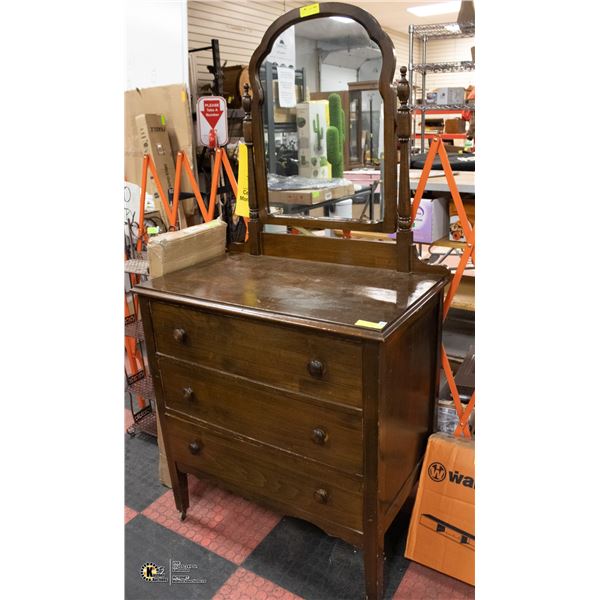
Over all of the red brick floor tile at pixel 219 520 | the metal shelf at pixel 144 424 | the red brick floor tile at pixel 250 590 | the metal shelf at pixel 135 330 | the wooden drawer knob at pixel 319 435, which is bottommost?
the red brick floor tile at pixel 250 590

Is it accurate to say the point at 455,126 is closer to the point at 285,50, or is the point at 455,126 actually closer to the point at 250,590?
the point at 285,50

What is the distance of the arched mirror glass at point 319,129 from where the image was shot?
1.95m

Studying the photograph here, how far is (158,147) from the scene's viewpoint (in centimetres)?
371

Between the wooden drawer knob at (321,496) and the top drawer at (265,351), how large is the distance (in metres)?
0.36

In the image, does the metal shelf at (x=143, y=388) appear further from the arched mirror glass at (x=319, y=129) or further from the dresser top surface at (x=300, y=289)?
the arched mirror glass at (x=319, y=129)

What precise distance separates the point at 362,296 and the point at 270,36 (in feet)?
3.55

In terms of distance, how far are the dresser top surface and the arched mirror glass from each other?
0.23 metres

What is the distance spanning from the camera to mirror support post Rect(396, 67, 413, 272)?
1.76 metres

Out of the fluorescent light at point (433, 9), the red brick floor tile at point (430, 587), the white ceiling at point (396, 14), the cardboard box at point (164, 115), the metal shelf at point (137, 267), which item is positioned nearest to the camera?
the red brick floor tile at point (430, 587)

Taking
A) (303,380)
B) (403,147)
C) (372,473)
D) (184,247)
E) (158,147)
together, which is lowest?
(372,473)

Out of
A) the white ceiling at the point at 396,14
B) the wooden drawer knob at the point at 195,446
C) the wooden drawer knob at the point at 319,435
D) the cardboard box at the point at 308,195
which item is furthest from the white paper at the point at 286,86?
the white ceiling at the point at 396,14

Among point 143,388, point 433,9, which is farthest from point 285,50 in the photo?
point 433,9

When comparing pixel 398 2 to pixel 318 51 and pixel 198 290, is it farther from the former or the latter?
pixel 198 290

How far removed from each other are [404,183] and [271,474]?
113 cm
